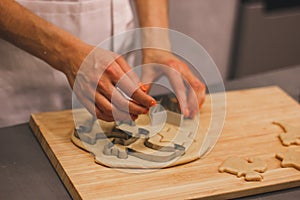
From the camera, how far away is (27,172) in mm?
967

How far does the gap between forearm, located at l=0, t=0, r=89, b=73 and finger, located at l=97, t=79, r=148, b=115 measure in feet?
0.33

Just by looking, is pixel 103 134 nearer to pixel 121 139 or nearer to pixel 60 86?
pixel 121 139

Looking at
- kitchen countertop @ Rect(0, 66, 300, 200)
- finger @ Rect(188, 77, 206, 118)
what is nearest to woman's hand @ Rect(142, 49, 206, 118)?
finger @ Rect(188, 77, 206, 118)

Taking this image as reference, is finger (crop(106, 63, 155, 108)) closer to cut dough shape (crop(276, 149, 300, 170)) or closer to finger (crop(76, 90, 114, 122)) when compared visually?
finger (crop(76, 90, 114, 122))

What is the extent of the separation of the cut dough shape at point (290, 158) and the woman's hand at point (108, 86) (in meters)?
0.25

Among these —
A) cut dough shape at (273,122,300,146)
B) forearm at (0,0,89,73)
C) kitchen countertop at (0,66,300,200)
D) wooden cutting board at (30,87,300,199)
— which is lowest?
kitchen countertop at (0,66,300,200)

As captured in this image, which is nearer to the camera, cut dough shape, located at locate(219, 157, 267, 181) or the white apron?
cut dough shape, located at locate(219, 157, 267, 181)

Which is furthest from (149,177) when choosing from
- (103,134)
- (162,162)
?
(103,134)

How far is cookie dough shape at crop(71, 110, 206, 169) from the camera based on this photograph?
3.18 feet

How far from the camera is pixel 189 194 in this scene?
34.8 inches

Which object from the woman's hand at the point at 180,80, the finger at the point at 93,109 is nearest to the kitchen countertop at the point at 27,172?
the finger at the point at 93,109

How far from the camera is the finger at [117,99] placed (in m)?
0.96

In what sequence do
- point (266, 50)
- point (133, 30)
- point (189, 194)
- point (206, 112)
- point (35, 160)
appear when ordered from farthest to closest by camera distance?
1. point (266, 50)
2. point (133, 30)
3. point (206, 112)
4. point (35, 160)
5. point (189, 194)

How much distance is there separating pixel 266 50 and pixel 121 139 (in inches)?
49.9
